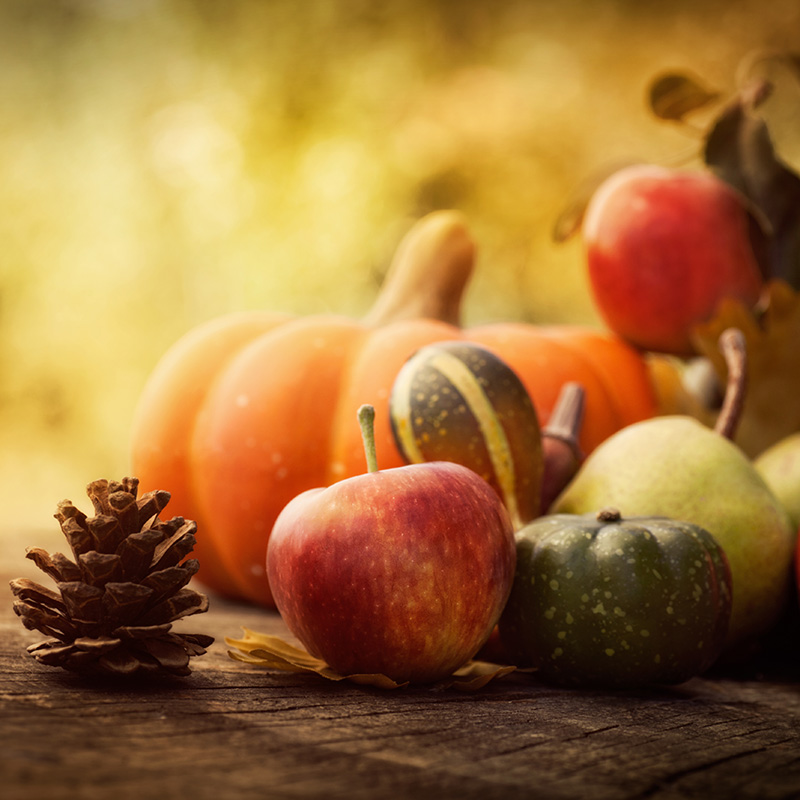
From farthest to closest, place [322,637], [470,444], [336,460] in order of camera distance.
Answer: [336,460] < [470,444] < [322,637]

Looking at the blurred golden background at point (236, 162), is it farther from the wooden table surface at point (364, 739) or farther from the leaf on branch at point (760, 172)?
the wooden table surface at point (364, 739)

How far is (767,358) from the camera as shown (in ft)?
3.63

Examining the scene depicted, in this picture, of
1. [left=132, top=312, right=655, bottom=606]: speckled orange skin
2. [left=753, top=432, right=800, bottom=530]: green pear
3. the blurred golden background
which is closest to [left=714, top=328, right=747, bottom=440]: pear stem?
[left=753, top=432, right=800, bottom=530]: green pear

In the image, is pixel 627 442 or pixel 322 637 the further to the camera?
pixel 627 442

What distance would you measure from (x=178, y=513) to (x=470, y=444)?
452 mm

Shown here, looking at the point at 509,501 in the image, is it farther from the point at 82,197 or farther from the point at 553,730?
the point at 82,197

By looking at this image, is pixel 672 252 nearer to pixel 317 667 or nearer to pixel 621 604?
pixel 621 604

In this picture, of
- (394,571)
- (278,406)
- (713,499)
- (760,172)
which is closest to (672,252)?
(760,172)

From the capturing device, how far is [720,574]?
74 centimetres

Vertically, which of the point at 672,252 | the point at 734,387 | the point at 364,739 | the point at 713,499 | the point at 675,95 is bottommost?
the point at 364,739

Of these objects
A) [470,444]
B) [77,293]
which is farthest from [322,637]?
[77,293]

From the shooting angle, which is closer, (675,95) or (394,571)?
(394,571)

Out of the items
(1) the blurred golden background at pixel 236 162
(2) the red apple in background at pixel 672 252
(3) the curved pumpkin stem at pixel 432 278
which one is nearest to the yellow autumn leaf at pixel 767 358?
(2) the red apple in background at pixel 672 252

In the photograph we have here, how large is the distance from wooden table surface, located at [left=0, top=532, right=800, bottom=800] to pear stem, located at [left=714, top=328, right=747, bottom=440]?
31 centimetres
